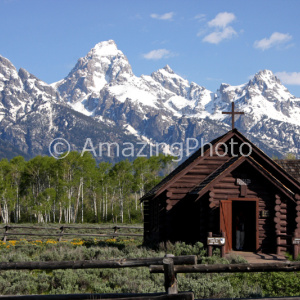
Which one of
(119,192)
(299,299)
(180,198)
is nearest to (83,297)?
(299,299)

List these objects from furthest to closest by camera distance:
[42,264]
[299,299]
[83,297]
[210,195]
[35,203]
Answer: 1. [35,203]
2. [210,195]
3. [42,264]
4. [83,297]
5. [299,299]

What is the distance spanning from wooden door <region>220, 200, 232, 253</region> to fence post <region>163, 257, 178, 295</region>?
10005 millimetres

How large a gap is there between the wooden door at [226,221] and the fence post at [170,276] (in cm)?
1001

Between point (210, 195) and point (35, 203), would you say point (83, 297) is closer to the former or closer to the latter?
point (210, 195)

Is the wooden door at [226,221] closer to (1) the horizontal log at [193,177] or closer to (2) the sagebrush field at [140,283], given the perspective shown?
(1) the horizontal log at [193,177]

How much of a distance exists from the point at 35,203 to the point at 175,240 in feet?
164

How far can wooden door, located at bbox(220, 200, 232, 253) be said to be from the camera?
58.4 ft

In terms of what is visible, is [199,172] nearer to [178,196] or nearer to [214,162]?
[214,162]

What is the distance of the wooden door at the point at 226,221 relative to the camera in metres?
17.8

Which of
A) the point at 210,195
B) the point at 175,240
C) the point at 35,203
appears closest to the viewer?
the point at 210,195

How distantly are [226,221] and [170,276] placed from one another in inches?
404

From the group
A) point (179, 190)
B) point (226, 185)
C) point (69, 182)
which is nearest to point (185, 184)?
point (179, 190)

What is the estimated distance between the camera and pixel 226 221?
58.9ft

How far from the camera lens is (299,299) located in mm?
7965
